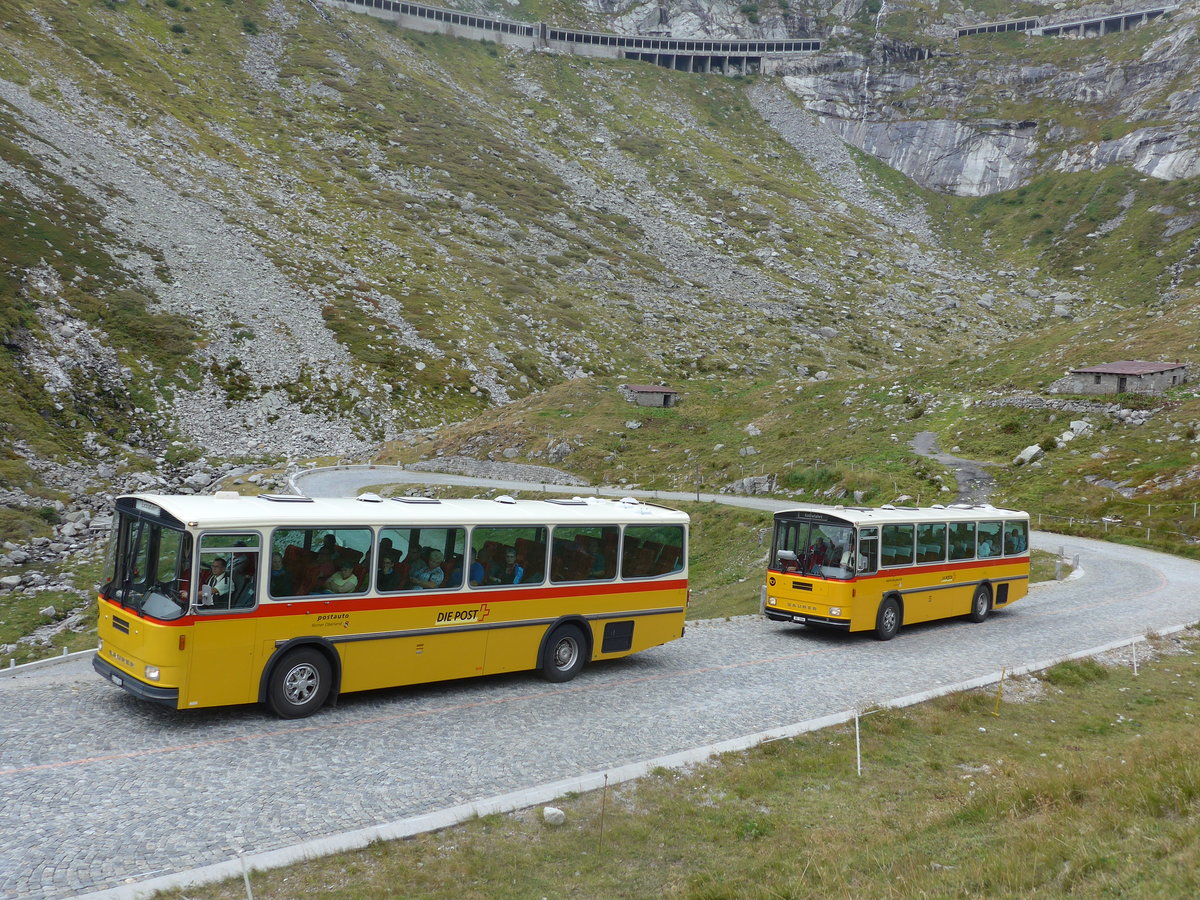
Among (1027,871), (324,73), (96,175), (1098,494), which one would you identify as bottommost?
(1027,871)

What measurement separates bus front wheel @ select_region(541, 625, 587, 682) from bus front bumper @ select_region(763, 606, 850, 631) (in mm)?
6869

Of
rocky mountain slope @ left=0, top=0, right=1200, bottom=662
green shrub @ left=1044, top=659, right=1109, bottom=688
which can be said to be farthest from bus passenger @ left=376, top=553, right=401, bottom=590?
rocky mountain slope @ left=0, top=0, right=1200, bottom=662

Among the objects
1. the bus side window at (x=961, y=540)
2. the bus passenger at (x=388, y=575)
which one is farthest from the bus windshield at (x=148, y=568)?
the bus side window at (x=961, y=540)

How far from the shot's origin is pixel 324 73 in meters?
129

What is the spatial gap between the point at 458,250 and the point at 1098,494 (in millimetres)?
74231

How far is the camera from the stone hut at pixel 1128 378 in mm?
49969

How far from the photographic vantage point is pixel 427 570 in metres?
14.2

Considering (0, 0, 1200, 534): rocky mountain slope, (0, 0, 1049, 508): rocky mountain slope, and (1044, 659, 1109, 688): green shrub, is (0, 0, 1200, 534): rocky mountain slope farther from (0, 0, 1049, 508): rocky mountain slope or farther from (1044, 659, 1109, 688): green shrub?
(1044, 659, 1109, 688): green shrub

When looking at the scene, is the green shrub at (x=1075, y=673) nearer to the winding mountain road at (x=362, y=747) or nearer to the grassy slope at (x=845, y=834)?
the winding mountain road at (x=362, y=747)

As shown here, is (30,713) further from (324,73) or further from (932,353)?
(324,73)

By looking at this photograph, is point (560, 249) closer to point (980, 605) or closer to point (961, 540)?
point (961, 540)

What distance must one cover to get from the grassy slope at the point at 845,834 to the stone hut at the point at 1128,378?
44655 mm

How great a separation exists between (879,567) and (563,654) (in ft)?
29.4

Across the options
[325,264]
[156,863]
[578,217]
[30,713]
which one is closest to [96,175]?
[325,264]
